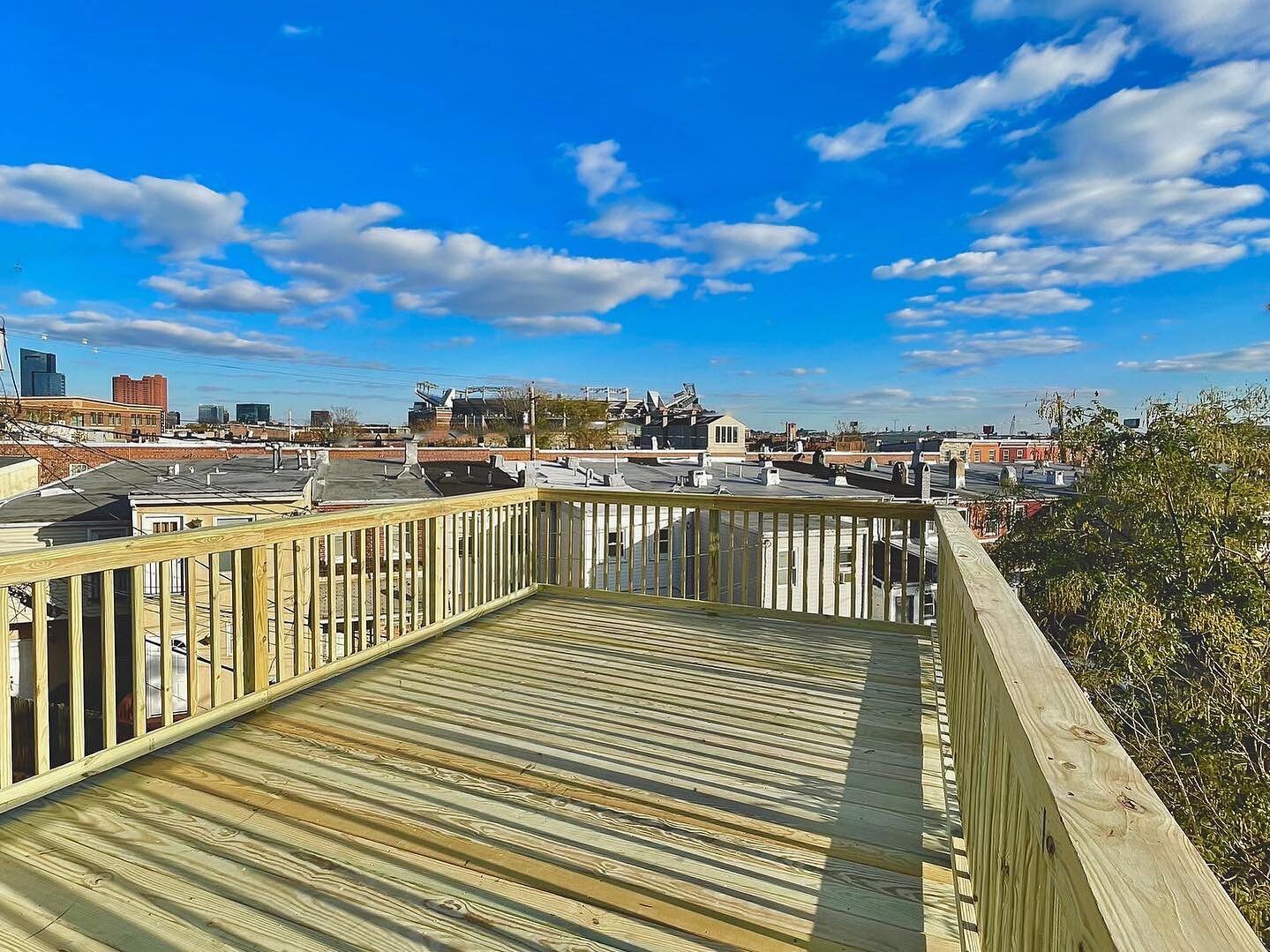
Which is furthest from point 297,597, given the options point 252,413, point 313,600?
point 252,413

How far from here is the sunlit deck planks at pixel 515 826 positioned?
1.74 meters

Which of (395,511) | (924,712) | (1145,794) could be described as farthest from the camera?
(395,511)

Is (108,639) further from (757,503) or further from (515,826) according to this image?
(757,503)

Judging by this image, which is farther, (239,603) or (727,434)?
(727,434)

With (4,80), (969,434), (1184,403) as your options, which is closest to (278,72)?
(4,80)

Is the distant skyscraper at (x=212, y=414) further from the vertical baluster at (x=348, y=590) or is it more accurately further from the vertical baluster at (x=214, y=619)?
the vertical baluster at (x=214, y=619)

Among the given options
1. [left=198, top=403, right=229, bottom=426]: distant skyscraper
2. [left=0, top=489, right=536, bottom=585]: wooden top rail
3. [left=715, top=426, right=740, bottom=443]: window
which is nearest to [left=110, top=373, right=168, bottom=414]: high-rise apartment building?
[left=198, top=403, right=229, bottom=426]: distant skyscraper

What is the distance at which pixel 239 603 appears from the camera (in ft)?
10.2

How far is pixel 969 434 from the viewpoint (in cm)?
5525

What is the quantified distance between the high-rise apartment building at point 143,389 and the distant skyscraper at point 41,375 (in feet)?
56.6

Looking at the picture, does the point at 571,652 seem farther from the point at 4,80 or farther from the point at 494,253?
the point at 494,253

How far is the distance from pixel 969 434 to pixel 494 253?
45536 mm

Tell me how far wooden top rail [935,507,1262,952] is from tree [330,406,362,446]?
5125 cm

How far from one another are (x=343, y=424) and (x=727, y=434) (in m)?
31.8
